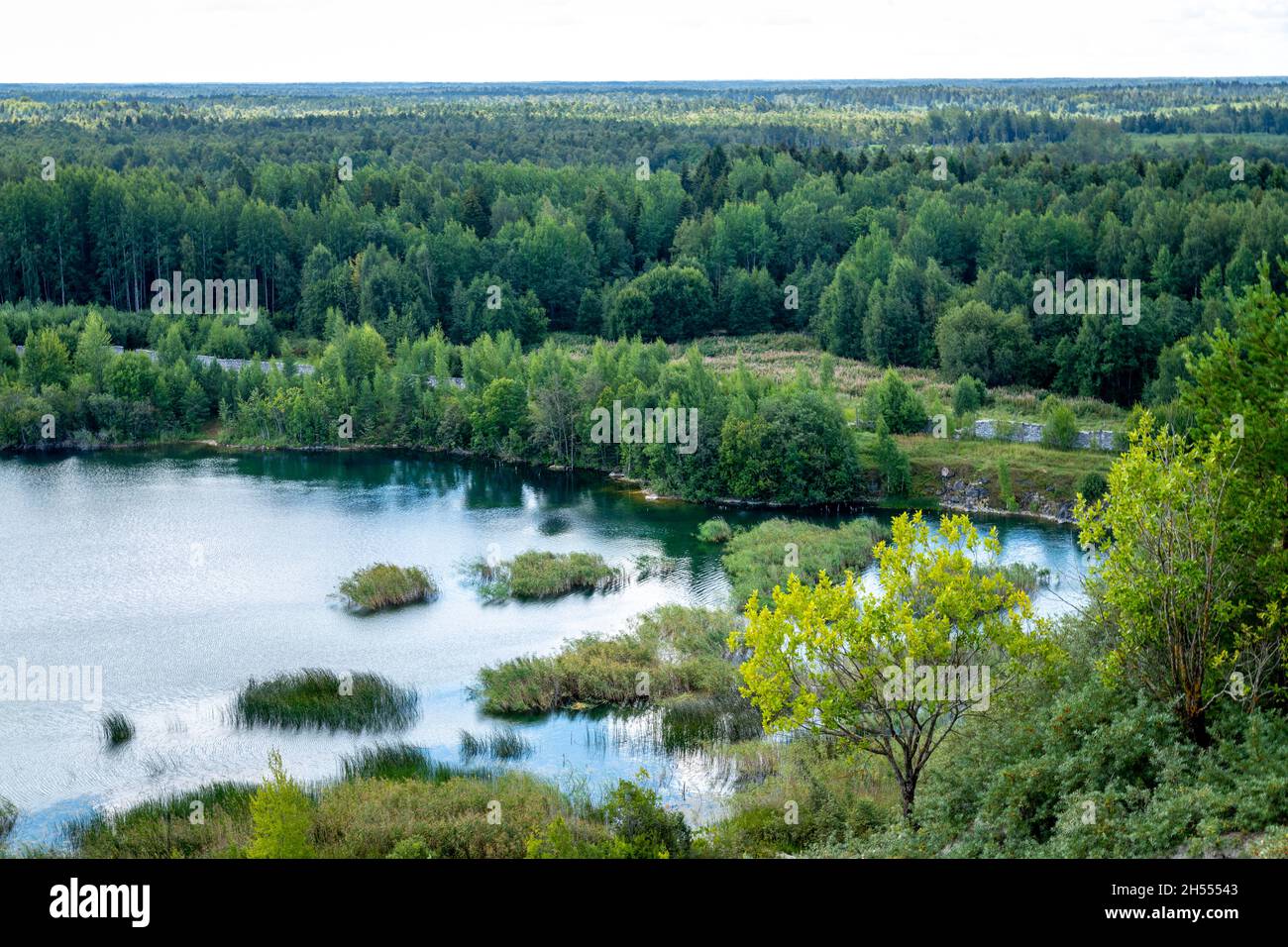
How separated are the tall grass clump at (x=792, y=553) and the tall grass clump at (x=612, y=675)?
4.03m

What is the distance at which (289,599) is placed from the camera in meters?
34.2

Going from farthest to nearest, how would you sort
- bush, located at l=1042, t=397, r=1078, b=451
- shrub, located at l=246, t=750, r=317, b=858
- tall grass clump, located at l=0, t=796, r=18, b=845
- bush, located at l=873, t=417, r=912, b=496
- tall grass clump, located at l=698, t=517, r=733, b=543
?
1. bush, located at l=1042, t=397, r=1078, b=451
2. bush, located at l=873, t=417, r=912, b=496
3. tall grass clump, located at l=698, t=517, r=733, b=543
4. tall grass clump, located at l=0, t=796, r=18, b=845
5. shrub, located at l=246, t=750, r=317, b=858

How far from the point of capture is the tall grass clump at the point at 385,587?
33.5m

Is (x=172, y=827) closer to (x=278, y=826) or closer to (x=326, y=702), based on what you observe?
(x=278, y=826)

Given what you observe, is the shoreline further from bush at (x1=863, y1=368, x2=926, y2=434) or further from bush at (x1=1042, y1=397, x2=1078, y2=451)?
bush at (x1=863, y1=368, x2=926, y2=434)

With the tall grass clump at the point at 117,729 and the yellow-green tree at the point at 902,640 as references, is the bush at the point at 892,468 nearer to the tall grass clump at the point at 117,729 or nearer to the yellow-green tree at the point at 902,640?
the tall grass clump at the point at 117,729

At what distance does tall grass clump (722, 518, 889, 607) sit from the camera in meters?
34.5

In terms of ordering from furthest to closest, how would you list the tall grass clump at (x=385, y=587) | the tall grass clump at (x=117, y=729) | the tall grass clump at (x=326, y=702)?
1. the tall grass clump at (x=385, y=587)
2. the tall grass clump at (x=326, y=702)
3. the tall grass clump at (x=117, y=729)

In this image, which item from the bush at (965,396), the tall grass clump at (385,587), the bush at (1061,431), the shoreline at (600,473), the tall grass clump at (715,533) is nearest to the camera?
the tall grass clump at (385,587)

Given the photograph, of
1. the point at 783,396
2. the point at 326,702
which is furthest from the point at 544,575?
the point at 783,396

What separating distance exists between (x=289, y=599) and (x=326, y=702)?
25.6 ft

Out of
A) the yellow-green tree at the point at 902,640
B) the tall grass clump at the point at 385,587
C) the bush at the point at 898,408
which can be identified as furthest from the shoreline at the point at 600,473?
the yellow-green tree at the point at 902,640

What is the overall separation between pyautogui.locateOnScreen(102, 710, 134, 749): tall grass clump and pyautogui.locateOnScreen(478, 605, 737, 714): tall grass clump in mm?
6560

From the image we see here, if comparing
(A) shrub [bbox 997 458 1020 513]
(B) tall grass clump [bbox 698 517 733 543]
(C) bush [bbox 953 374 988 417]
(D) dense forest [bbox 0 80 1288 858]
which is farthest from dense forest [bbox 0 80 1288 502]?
(B) tall grass clump [bbox 698 517 733 543]
